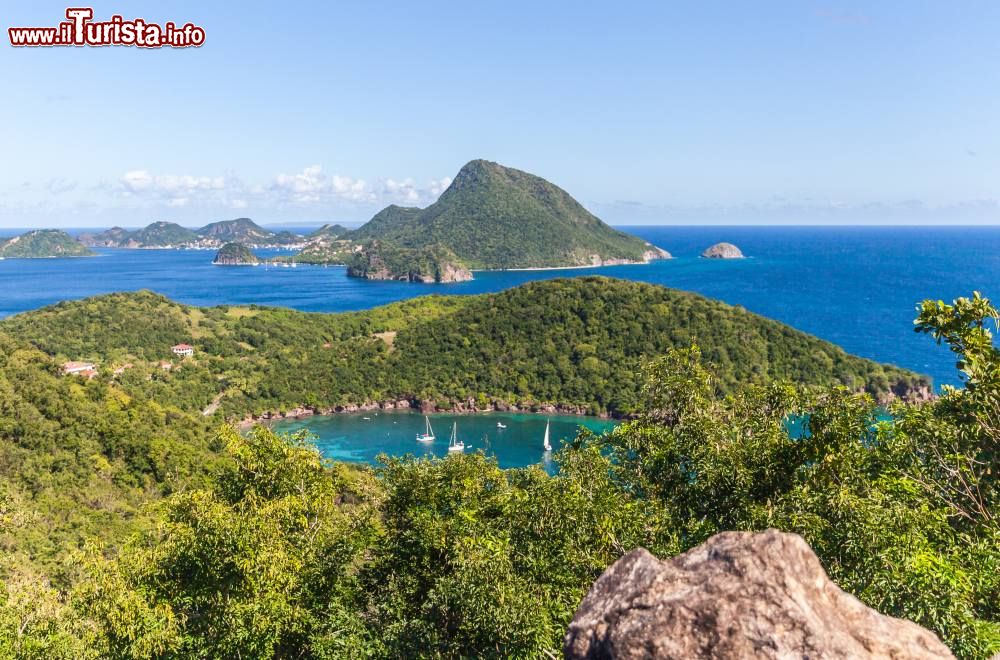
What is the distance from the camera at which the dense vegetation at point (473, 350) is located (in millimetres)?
83863

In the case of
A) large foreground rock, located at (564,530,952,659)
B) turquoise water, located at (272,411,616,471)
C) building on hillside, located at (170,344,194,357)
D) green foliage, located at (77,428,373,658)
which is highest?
large foreground rock, located at (564,530,952,659)

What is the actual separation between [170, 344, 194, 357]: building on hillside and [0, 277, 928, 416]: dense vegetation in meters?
1.40

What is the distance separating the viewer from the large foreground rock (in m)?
5.05

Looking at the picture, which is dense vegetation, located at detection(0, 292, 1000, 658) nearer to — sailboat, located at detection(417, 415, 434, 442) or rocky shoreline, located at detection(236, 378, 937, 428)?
sailboat, located at detection(417, 415, 434, 442)

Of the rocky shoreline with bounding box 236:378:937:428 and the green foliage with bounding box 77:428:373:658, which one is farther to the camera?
the rocky shoreline with bounding box 236:378:937:428

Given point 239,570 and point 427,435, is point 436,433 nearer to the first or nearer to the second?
point 427,435

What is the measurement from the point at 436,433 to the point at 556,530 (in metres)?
68.4

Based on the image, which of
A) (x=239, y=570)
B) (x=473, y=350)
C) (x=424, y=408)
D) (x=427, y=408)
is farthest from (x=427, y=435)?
(x=239, y=570)

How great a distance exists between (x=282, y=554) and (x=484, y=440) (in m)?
63.2

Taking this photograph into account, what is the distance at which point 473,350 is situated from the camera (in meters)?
95.3

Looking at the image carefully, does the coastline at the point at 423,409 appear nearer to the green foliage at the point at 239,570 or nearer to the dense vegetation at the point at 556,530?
the dense vegetation at the point at 556,530

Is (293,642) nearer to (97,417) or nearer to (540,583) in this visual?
(540,583)

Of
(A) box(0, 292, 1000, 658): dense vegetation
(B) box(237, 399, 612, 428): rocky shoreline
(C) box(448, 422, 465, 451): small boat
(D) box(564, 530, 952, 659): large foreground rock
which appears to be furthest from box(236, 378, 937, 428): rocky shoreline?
(D) box(564, 530, 952, 659): large foreground rock

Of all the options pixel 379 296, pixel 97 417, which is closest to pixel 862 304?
pixel 379 296
